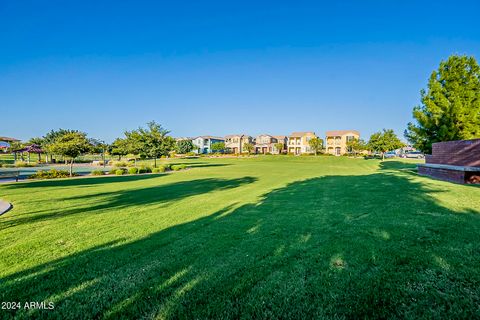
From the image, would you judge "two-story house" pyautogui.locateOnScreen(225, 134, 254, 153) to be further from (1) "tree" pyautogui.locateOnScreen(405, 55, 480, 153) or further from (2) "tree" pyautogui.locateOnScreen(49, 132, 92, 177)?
A: (1) "tree" pyautogui.locateOnScreen(405, 55, 480, 153)

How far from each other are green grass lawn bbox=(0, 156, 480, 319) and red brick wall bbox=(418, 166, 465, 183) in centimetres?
739

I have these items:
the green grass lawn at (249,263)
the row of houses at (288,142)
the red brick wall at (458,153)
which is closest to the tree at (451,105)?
the red brick wall at (458,153)

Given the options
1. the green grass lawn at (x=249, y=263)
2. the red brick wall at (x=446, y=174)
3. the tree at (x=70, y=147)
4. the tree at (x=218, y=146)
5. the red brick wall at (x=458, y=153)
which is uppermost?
the tree at (x=218, y=146)

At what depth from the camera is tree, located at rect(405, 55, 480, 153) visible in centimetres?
1727

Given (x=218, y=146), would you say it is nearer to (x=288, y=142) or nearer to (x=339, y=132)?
(x=288, y=142)

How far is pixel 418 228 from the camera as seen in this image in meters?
5.03

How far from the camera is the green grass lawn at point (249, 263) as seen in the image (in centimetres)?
268

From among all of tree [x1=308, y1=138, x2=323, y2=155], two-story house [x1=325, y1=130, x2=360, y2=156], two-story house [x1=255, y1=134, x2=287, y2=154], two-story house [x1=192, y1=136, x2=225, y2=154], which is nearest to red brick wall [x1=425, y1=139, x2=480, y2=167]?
tree [x1=308, y1=138, x2=323, y2=155]

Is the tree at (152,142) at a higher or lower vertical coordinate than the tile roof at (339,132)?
lower

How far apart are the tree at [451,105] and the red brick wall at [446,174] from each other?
399 centimetres

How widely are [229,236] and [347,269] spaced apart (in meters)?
2.39

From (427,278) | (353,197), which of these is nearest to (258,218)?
(427,278)

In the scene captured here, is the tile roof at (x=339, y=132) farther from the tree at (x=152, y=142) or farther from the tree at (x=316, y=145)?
the tree at (x=152, y=142)

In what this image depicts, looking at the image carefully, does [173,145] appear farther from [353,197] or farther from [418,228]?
[418,228]
